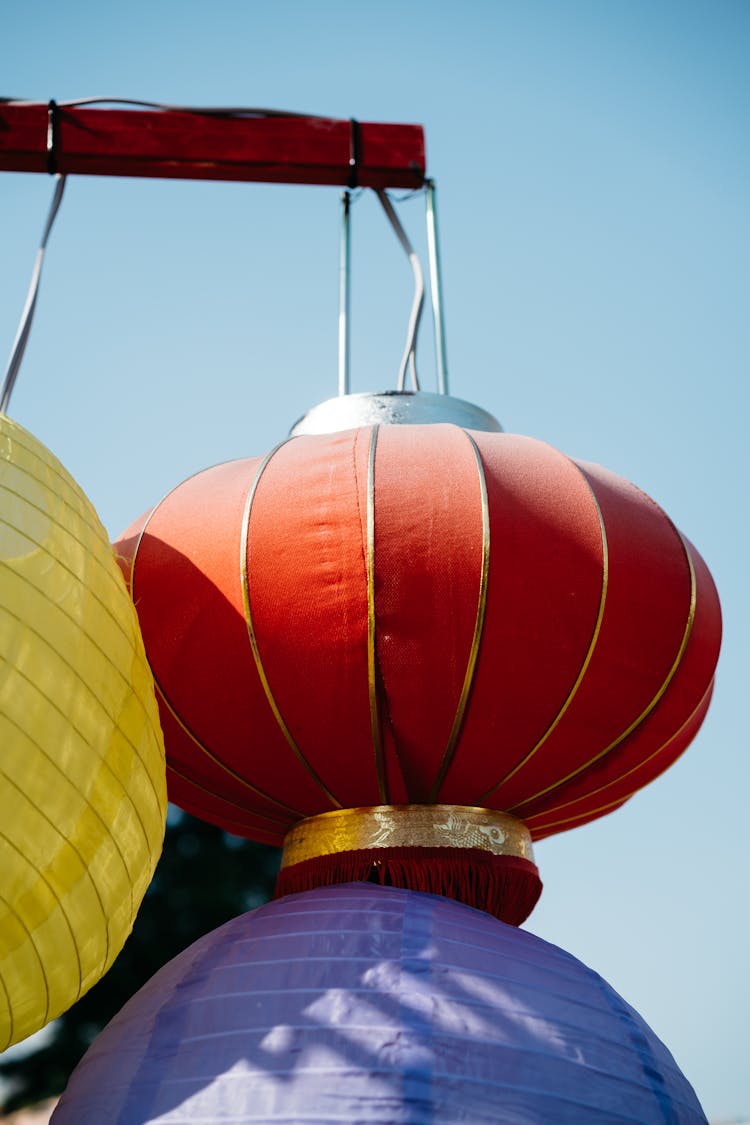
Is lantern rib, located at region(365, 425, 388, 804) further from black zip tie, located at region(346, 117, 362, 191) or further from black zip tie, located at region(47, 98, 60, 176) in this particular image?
Result: black zip tie, located at region(47, 98, 60, 176)

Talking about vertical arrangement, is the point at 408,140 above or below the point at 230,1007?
above

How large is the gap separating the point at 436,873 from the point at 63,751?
72 centimetres

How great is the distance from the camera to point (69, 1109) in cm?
163

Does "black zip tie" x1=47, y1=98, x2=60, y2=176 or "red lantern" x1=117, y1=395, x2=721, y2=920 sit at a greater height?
"black zip tie" x1=47, y1=98, x2=60, y2=176

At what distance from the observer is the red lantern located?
1.83 meters

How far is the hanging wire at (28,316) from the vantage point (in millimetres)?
1979

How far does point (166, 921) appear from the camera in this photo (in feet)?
19.2

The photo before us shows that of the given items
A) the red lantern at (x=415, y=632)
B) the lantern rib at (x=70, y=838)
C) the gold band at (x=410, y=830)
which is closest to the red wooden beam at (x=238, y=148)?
the red lantern at (x=415, y=632)

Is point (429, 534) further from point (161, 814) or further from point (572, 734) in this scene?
point (161, 814)

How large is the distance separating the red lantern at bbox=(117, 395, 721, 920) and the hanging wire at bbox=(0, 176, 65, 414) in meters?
0.33

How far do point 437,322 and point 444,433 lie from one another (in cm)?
46

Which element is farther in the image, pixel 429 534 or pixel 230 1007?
pixel 429 534

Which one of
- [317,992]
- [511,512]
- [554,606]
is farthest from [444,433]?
[317,992]

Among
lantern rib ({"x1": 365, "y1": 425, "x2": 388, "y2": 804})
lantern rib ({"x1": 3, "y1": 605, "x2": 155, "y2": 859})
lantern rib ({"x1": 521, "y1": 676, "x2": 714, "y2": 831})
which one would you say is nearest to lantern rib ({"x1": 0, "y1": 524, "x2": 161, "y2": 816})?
lantern rib ({"x1": 3, "y1": 605, "x2": 155, "y2": 859})
